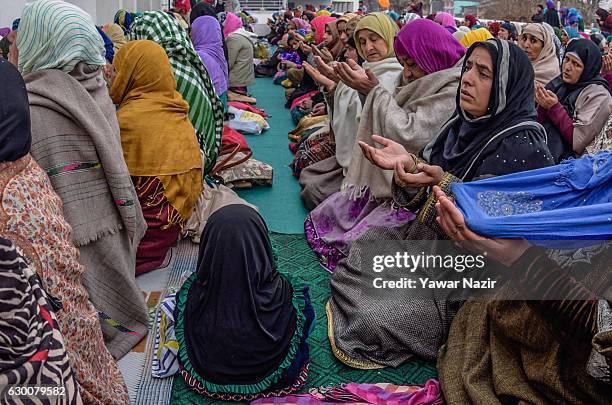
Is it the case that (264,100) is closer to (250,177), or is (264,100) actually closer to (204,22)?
(204,22)

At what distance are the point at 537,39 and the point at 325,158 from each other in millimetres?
Result: 1889

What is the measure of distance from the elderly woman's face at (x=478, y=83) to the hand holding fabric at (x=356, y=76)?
0.68 metres

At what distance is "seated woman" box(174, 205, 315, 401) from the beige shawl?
10.5ft

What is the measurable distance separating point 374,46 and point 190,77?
1196mm

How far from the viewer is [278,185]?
14.4ft

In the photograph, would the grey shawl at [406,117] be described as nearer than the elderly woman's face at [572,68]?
Yes

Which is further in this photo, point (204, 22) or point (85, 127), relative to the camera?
point (204, 22)

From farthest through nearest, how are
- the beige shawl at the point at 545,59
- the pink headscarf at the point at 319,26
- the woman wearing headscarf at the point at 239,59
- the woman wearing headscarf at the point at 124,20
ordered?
the pink headscarf at the point at 319,26, the woman wearing headscarf at the point at 239,59, the woman wearing headscarf at the point at 124,20, the beige shawl at the point at 545,59

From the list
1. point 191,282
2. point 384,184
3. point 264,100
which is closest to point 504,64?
point 384,184

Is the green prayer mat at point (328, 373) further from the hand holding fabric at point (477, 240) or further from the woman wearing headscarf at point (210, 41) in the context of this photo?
the woman wearing headscarf at point (210, 41)

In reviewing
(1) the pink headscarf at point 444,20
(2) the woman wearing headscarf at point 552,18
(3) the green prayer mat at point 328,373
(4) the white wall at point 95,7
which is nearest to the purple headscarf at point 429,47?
(3) the green prayer mat at point 328,373

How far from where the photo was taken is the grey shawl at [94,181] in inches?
83.7

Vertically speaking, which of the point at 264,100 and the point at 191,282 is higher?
the point at 191,282

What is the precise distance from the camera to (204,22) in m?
5.56
